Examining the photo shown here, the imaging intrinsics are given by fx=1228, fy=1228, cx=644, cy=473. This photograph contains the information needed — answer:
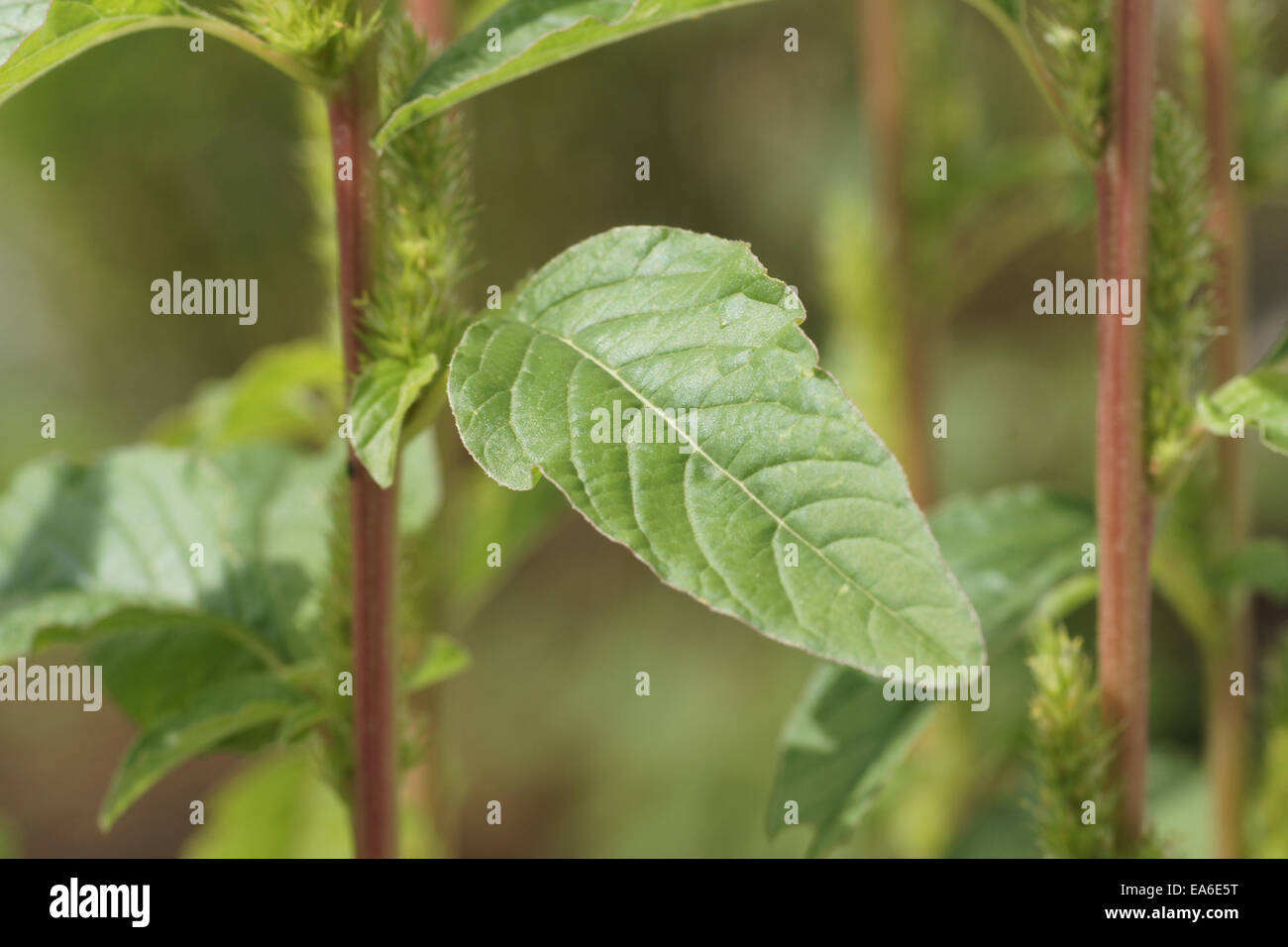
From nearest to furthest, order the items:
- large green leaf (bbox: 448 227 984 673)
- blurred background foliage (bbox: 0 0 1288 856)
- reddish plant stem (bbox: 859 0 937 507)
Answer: large green leaf (bbox: 448 227 984 673), reddish plant stem (bbox: 859 0 937 507), blurred background foliage (bbox: 0 0 1288 856)

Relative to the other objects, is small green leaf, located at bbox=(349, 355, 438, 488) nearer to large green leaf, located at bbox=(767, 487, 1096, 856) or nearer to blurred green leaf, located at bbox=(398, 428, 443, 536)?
blurred green leaf, located at bbox=(398, 428, 443, 536)

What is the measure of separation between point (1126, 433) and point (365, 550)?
46 cm

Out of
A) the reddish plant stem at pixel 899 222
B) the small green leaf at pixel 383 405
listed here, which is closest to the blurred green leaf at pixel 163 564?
the small green leaf at pixel 383 405

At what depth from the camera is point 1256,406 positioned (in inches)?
27.7

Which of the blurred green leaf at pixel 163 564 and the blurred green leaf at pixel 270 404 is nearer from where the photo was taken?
the blurred green leaf at pixel 163 564

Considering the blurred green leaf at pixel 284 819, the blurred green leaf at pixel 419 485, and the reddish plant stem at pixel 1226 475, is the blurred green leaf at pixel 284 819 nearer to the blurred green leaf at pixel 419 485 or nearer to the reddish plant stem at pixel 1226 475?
the blurred green leaf at pixel 419 485

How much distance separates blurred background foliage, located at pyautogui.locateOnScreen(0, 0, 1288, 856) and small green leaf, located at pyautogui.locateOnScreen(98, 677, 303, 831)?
137 cm

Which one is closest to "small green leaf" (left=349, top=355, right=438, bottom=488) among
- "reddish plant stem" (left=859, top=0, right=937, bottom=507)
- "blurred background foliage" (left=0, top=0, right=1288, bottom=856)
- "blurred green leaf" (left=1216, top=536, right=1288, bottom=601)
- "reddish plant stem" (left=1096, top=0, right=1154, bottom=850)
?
"reddish plant stem" (left=1096, top=0, right=1154, bottom=850)

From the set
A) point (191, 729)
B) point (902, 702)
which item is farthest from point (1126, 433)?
point (191, 729)

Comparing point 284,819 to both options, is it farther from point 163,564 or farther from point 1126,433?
point 1126,433

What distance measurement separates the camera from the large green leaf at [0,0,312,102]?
63cm

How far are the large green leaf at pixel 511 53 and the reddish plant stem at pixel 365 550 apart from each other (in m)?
0.05

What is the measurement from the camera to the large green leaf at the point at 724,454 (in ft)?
1.88
